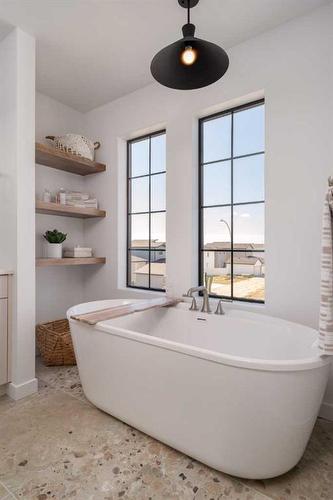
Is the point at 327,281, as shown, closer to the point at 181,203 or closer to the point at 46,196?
the point at 181,203

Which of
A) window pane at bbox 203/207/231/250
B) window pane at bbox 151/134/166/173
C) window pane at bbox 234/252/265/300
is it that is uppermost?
window pane at bbox 151/134/166/173

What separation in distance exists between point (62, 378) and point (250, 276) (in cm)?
184

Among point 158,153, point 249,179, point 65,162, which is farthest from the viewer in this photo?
point 158,153

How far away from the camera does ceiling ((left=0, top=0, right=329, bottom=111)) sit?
188 cm

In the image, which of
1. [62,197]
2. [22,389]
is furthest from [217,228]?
[22,389]

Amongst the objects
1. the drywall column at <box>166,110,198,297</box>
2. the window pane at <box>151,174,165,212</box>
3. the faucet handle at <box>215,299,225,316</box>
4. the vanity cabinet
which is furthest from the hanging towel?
the vanity cabinet

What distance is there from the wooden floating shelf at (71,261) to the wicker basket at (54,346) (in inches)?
24.8

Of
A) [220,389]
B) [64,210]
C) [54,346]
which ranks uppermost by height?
[64,210]

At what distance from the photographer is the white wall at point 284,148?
1868 mm

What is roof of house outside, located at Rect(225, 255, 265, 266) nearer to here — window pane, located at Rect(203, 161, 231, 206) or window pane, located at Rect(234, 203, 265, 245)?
window pane, located at Rect(234, 203, 265, 245)

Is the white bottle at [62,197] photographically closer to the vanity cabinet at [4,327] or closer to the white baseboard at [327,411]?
the vanity cabinet at [4,327]

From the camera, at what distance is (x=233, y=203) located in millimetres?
2438

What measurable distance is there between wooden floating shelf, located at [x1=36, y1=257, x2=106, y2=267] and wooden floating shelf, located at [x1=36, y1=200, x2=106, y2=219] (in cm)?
48

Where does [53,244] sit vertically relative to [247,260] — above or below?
above
